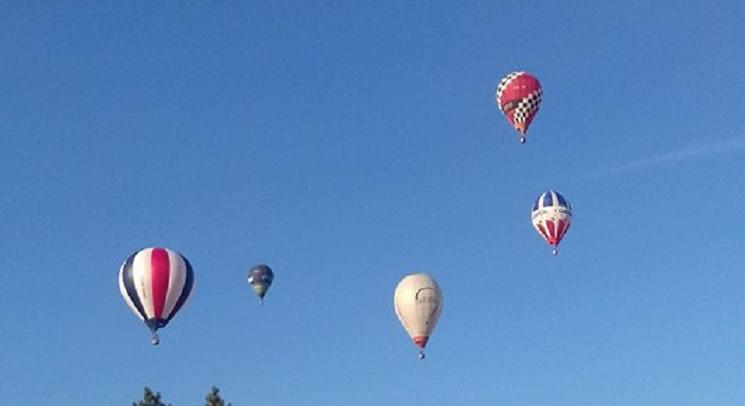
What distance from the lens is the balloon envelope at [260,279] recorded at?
108m

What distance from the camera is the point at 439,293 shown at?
87.5 meters

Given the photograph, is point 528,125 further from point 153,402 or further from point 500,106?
point 153,402

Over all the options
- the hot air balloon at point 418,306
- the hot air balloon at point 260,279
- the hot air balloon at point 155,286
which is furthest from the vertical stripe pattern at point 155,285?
the hot air balloon at point 260,279

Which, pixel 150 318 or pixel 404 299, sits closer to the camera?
pixel 150 318

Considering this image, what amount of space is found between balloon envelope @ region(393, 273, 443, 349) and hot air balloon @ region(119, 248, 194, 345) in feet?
54.6

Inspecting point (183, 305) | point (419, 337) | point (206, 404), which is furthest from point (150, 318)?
point (419, 337)

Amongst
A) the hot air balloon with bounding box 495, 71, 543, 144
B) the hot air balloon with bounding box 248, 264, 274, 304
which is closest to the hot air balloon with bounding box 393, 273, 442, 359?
the hot air balloon with bounding box 495, 71, 543, 144

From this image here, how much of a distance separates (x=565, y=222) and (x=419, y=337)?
44.8 feet

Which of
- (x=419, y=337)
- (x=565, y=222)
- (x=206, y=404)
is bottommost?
(x=206, y=404)

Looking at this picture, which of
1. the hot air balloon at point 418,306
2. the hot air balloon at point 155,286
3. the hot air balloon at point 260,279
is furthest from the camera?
the hot air balloon at point 260,279

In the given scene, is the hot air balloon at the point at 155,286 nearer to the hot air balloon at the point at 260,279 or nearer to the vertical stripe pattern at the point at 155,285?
the vertical stripe pattern at the point at 155,285

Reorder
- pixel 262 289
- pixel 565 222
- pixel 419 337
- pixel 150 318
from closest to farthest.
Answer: pixel 150 318 < pixel 419 337 < pixel 565 222 < pixel 262 289

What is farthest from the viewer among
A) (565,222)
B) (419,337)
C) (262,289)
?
(262,289)

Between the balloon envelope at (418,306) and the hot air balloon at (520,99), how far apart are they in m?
11.4
